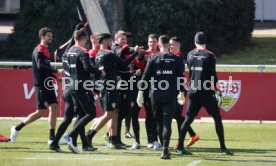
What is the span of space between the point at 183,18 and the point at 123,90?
13.6 meters

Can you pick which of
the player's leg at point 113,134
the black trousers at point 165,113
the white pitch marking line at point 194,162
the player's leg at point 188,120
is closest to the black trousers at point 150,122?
the player's leg at point 113,134

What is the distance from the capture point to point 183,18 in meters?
30.4

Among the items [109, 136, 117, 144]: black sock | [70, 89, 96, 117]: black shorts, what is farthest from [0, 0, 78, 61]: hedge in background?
[70, 89, 96, 117]: black shorts

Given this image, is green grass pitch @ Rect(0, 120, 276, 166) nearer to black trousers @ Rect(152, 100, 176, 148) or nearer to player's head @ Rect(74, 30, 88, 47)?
black trousers @ Rect(152, 100, 176, 148)

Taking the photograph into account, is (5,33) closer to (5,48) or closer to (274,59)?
(5,48)

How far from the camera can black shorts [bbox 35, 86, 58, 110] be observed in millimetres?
16594

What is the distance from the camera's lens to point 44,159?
15.1m

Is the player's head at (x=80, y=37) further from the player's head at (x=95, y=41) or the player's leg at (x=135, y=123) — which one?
the player's leg at (x=135, y=123)

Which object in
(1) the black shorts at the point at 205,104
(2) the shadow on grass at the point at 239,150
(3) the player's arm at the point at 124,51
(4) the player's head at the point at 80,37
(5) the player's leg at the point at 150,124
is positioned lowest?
(2) the shadow on grass at the point at 239,150

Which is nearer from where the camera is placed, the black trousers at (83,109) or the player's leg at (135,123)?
the black trousers at (83,109)

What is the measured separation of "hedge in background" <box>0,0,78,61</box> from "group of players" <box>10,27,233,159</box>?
14.2 m

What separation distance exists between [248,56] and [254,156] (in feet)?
53.4

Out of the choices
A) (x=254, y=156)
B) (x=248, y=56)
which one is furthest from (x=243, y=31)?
(x=254, y=156)

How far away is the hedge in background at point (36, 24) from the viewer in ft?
102
